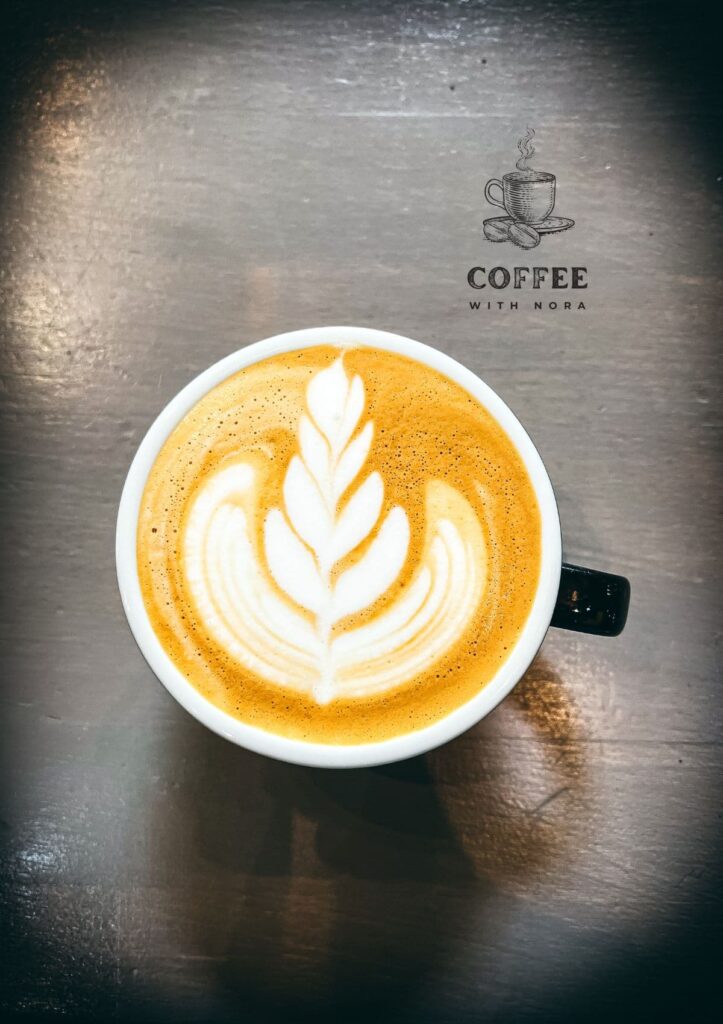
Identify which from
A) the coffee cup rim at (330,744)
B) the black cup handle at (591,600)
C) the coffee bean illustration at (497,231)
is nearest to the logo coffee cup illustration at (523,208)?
the coffee bean illustration at (497,231)

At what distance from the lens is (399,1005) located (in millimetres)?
959

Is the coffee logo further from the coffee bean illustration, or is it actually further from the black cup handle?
the coffee bean illustration

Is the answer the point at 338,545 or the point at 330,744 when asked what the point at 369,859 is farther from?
the point at 338,545

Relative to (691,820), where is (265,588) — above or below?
above

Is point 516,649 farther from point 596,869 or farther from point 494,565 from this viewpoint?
point 596,869

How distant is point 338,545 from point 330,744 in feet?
0.60

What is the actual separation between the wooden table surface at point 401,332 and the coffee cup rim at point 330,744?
23cm

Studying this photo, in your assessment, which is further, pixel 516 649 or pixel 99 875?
pixel 99 875

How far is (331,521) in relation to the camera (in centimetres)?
76

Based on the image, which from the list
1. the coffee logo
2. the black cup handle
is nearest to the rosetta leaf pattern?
the coffee logo

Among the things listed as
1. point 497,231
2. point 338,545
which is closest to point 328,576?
point 338,545

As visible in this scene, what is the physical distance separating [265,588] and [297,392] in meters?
0.19

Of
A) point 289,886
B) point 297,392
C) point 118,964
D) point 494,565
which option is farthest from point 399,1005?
point 297,392

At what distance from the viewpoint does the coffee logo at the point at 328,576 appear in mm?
739
